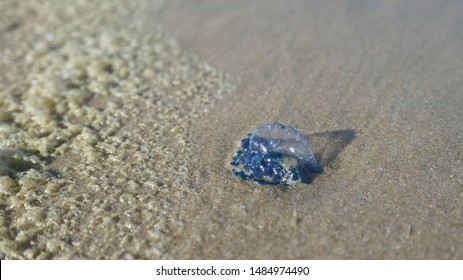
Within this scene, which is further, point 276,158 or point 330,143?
point 330,143

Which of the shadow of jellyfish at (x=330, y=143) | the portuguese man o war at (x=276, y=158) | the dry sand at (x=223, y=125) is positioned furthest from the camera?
the shadow of jellyfish at (x=330, y=143)

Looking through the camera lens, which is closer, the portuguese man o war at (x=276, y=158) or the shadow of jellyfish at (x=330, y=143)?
the portuguese man o war at (x=276, y=158)

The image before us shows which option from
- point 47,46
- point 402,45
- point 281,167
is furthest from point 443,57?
point 47,46

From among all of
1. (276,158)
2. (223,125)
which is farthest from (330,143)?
(223,125)

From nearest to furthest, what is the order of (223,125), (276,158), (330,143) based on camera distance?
(276,158) < (330,143) < (223,125)

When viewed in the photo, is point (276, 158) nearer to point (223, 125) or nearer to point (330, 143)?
point (330, 143)

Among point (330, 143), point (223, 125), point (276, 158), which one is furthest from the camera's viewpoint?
point (223, 125)
